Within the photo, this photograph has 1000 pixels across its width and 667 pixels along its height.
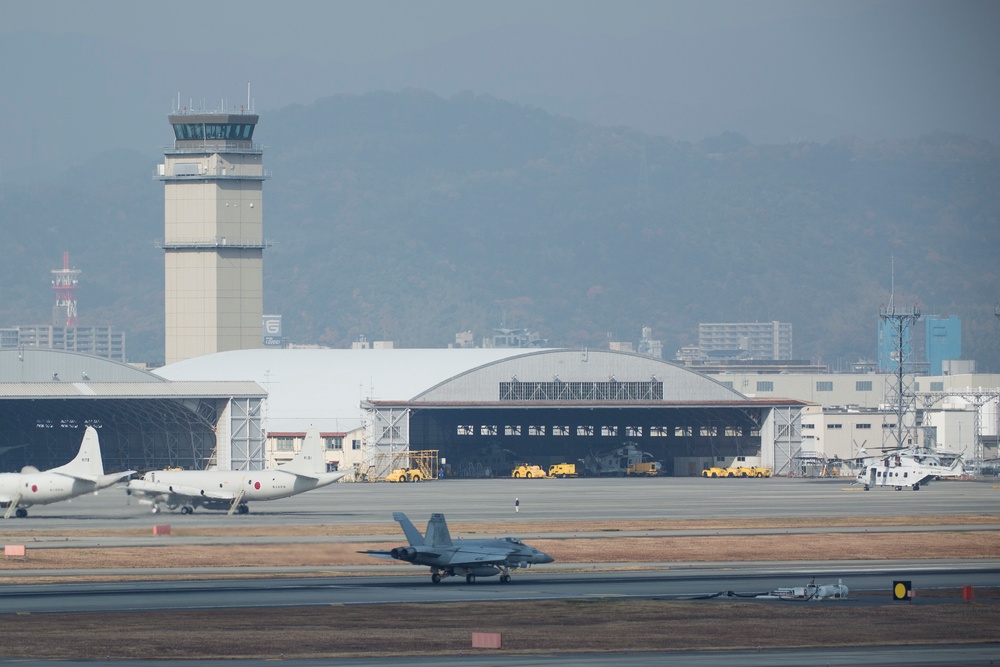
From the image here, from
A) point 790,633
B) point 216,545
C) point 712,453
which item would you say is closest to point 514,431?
point 712,453

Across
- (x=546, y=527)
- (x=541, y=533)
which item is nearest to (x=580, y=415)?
(x=546, y=527)

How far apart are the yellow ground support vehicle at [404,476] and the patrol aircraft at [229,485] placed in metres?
44.4

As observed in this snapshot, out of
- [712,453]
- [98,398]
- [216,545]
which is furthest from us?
[712,453]

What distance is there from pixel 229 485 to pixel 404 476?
46.6 meters

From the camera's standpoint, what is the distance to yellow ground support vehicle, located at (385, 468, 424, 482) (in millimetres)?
135750

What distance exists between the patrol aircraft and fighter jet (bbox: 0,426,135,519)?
374 cm

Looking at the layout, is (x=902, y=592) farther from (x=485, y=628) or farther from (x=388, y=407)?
(x=388, y=407)

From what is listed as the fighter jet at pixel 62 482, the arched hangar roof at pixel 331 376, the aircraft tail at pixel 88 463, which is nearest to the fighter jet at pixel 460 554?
the fighter jet at pixel 62 482

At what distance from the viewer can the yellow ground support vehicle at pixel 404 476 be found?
445ft

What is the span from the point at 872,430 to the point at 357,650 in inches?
4995

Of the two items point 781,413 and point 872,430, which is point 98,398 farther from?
point 872,430

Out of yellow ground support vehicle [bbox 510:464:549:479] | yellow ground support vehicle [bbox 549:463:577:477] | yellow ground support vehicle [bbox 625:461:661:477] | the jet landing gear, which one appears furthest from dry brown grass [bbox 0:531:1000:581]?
yellow ground support vehicle [bbox 625:461:661:477]

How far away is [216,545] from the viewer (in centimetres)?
7006

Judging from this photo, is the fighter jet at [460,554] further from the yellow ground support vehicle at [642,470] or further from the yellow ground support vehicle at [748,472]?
the yellow ground support vehicle at [642,470]
